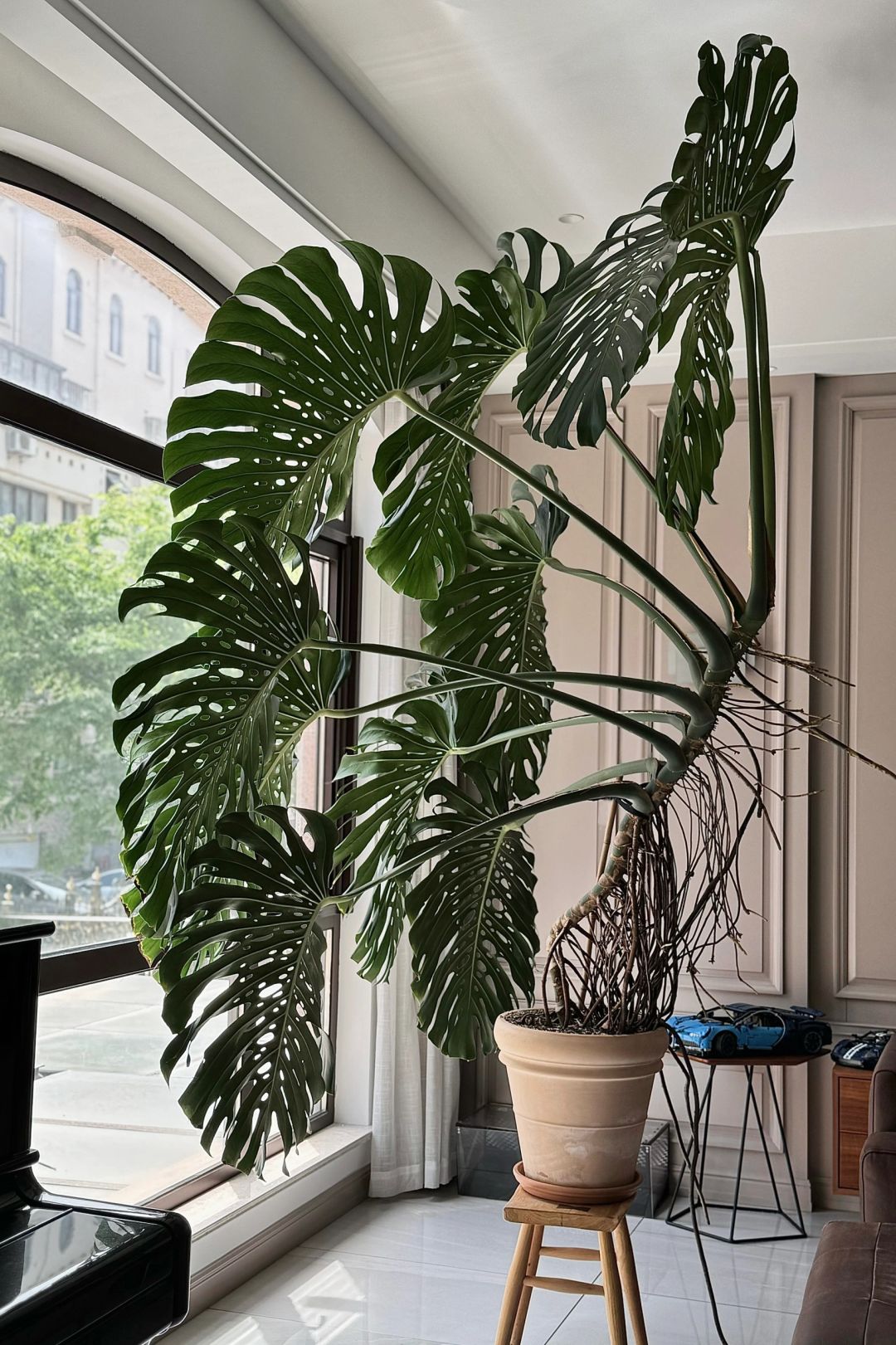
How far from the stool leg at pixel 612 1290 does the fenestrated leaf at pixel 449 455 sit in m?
1.19

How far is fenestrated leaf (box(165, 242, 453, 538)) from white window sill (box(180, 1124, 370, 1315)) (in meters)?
1.64

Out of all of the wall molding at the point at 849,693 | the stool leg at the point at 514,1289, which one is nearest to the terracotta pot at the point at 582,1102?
the stool leg at the point at 514,1289

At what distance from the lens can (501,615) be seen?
2.47 m

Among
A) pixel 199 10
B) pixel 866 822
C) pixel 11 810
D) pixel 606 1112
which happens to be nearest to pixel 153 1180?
pixel 11 810

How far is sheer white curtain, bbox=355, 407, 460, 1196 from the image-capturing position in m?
3.81

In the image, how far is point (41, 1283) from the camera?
1.48 m

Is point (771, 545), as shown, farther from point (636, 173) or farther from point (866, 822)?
point (866, 822)

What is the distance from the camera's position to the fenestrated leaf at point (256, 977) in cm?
169

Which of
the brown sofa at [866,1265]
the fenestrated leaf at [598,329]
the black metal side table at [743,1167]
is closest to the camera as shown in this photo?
the fenestrated leaf at [598,329]

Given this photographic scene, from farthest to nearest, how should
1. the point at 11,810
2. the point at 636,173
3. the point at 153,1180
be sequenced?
the point at 636,173 < the point at 153,1180 < the point at 11,810

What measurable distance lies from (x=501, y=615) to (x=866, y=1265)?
1.36 meters

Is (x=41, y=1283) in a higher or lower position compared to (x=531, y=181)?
lower

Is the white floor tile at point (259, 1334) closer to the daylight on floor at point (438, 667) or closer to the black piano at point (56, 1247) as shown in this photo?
the daylight on floor at point (438, 667)

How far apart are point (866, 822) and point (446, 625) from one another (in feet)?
7.31
